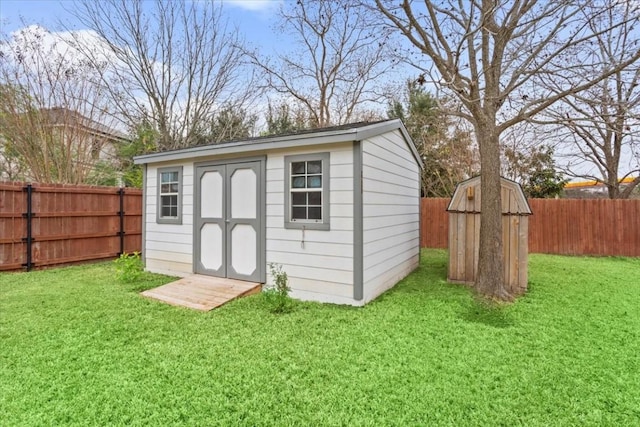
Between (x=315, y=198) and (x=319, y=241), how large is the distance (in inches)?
25.1

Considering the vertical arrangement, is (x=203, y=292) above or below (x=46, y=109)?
below

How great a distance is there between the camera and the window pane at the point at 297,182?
492 cm

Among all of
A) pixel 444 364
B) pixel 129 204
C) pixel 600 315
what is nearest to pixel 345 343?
pixel 444 364

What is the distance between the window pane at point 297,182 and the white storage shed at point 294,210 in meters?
0.02

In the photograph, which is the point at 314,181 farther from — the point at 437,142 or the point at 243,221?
the point at 437,142

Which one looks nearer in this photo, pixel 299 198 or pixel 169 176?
pixel 299 198

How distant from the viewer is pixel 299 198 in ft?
16.2

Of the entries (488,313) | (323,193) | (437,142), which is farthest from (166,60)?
(488,313)

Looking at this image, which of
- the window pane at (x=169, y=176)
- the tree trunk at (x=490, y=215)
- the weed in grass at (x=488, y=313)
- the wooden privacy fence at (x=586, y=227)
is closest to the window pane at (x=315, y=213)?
the weed in grass at (x=488, y=313)

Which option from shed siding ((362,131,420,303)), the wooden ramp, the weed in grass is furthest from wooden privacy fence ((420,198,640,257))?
the wooden ramp

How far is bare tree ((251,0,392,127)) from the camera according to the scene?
556 inches

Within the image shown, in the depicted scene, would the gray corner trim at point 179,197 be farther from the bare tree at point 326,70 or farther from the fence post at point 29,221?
the bare tree at point 326,70

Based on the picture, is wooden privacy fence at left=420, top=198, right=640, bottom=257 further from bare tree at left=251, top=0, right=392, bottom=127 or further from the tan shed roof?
bare tree at left=251, top=0, right=392, bottom=127

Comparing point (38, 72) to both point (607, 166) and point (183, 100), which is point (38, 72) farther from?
point (607, 166)
